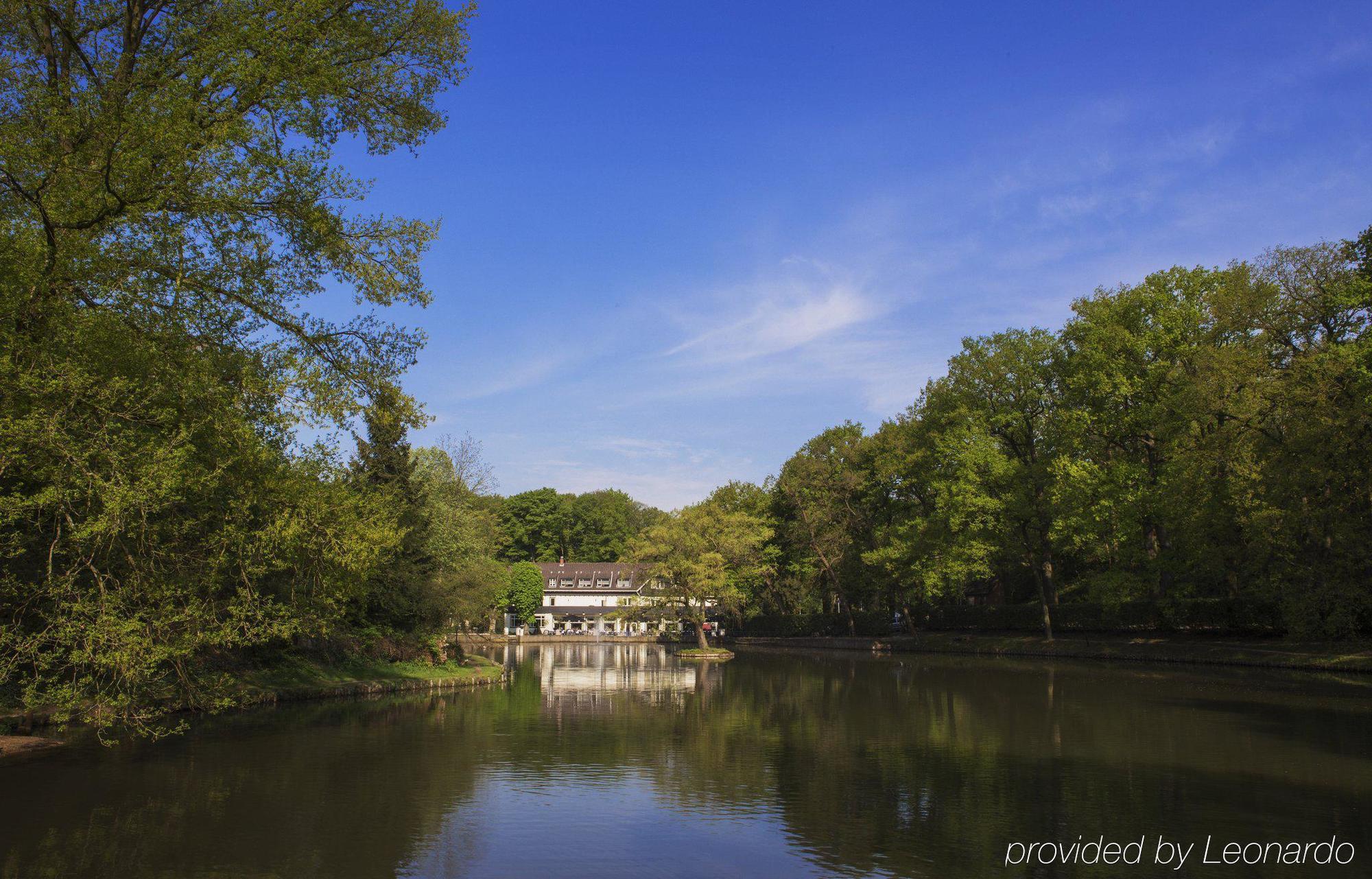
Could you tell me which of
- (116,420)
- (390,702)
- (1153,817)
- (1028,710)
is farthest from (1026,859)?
(390,702)

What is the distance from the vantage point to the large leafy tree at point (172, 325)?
453 inches

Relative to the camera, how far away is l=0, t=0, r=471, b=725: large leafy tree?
1151cm

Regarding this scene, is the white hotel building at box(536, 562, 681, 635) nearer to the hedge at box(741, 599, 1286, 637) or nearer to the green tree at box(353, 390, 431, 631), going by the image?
the hedge at box(741, 599, 1286, 637)

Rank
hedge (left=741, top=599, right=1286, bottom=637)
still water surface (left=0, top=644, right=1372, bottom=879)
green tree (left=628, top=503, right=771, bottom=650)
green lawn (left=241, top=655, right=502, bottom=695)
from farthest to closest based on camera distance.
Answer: green tree (left=628, top=503, right=771, bottom=650) < hedge (left=741, top=599, right=1286, bottom=637) < green lawn (left=241, top=655, right=502, bottom=695) < still water surface (left=0, top=644, right=1372, bottom=879)

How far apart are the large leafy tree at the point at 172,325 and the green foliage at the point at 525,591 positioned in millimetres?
74315

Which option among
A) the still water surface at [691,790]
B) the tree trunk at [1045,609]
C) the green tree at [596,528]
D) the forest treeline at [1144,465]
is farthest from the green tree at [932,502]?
the green tree at [596,528]

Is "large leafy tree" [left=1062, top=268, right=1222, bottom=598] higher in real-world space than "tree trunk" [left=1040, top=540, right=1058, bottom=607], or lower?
higher

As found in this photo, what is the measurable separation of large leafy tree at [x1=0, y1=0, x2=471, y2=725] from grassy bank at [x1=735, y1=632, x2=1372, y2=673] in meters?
33.0

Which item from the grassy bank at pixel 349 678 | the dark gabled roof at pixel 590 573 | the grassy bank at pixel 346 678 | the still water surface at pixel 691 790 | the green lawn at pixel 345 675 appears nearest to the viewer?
the still water surface at pixel 691 790

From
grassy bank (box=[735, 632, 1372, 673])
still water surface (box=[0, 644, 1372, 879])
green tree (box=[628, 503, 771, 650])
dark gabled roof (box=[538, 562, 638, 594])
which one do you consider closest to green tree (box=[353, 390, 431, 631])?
still water surface (box=[0, 644, 1372, 879])

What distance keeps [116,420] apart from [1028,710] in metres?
20.3

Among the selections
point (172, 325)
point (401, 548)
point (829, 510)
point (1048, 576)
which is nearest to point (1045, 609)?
point (1048, 576)

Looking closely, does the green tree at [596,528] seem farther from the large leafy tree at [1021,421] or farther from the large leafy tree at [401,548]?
the large leafy tree at [401,548]

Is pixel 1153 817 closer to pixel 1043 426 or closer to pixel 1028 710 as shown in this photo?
pixel 1028 710
